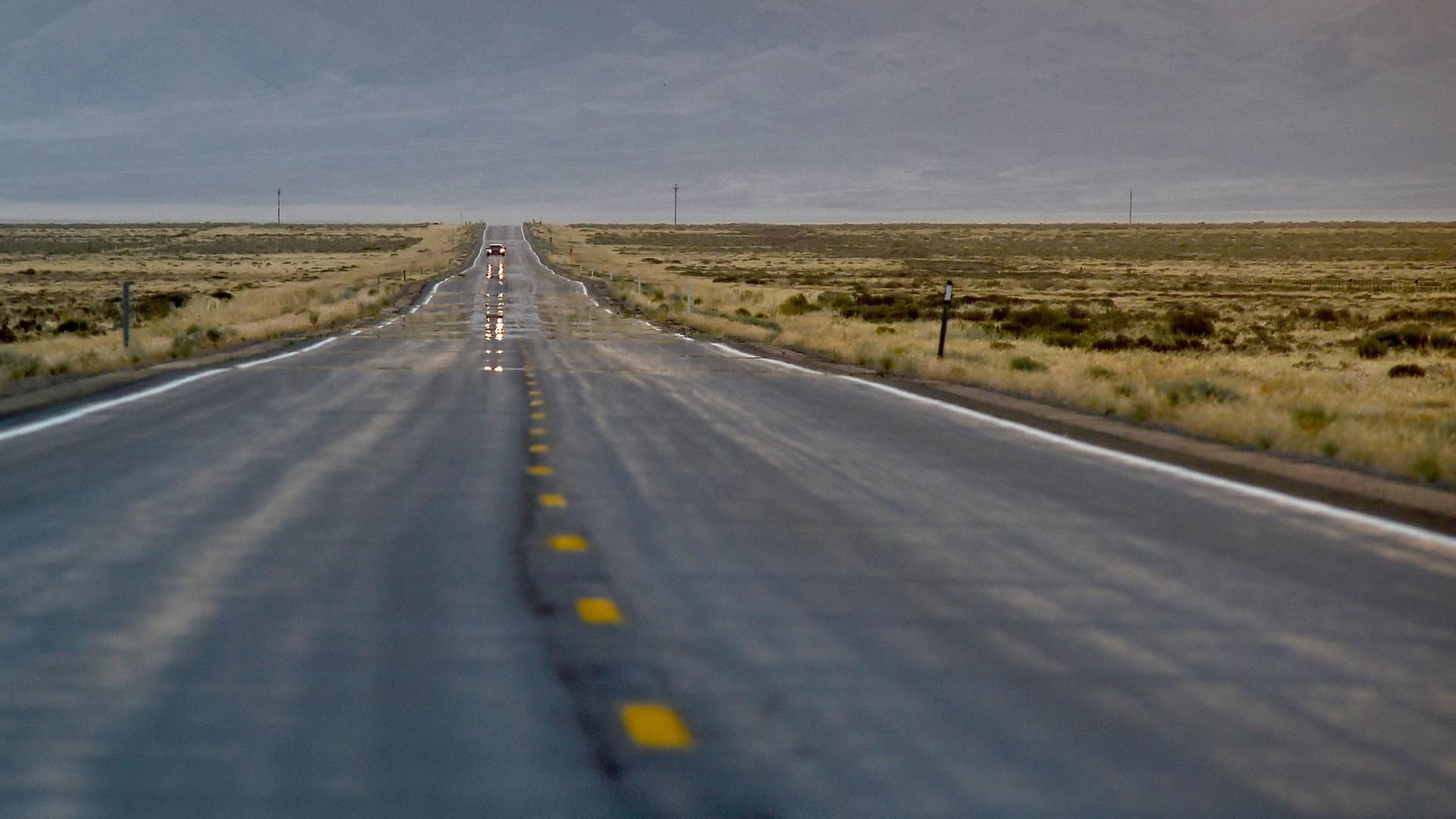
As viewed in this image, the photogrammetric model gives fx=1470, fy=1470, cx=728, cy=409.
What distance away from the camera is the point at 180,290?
63656mm

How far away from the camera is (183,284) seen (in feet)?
235

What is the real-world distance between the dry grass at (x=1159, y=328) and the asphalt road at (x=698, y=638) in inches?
154

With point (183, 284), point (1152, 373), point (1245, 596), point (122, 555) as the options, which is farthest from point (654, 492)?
point (183, 284)

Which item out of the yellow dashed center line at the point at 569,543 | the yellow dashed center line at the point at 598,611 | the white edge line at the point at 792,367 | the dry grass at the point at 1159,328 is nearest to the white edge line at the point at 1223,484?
the dry grass at the point at 1159,328

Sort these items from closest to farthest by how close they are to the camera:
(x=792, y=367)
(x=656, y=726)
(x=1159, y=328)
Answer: (x=656, y=726) < (x=792, y=367) < (x=1159, y=328)

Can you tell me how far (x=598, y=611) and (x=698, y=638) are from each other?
624 millimetres

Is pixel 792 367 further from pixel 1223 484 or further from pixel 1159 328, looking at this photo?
pixel 1159 328

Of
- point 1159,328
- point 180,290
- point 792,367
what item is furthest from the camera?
point 180,290

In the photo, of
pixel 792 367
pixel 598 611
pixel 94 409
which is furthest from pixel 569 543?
pixel 792 367

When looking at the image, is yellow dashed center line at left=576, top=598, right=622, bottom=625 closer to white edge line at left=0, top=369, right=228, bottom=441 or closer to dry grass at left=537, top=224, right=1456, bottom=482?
dry grass at left=537, top=224, right=1456, bottom=482

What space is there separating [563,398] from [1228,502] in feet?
28.9

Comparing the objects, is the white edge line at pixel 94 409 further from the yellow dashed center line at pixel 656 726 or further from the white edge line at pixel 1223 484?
the yellow dashed center line at pixel 656 726

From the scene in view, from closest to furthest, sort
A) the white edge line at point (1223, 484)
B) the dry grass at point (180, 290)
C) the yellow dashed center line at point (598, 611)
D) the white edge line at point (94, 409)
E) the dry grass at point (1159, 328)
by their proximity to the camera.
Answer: the yellow dashed center line at point (598, 611), the white edge line at point (1223, 484), the white edge line at point (94, 409), the dry grass at point (1159, 328), the dry grass at point (180, 290)

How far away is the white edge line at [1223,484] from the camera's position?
8.77 m
